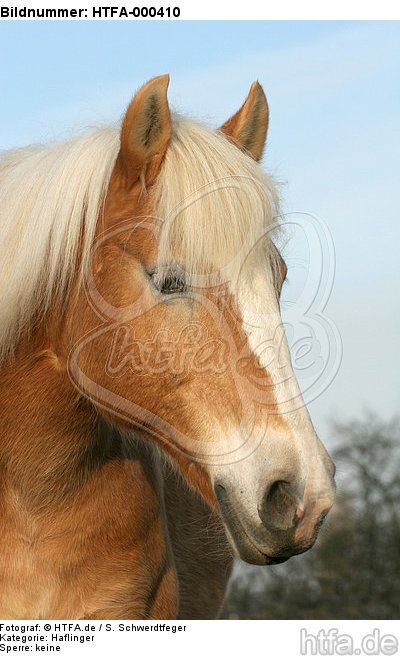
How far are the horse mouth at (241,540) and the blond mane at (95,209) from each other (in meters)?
0.92

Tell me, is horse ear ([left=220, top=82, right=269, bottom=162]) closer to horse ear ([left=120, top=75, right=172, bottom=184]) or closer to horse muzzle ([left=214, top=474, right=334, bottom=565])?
horse ear ([left=120, top=75, right=172, bottom=184])

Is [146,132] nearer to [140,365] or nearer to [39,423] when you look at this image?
[140,365]

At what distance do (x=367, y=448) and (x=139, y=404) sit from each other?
16400 mm

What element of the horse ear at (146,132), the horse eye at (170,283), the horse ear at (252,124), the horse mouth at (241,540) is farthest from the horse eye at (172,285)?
the horse ear at (252,124)

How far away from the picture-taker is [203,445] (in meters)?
3.45

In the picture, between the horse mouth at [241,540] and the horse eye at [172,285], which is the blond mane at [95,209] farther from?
the horse mouth at [241,540]

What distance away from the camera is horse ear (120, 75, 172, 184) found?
3.62 m

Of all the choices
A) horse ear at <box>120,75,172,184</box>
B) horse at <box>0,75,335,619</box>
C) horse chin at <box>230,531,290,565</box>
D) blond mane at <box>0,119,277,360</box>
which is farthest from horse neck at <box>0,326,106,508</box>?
horse chin at <box>230,531,290,565</box>

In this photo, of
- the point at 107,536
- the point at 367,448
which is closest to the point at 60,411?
the point at 107,536

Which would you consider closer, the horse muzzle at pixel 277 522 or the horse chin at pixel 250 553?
the horse muzzle at pixel 277 522

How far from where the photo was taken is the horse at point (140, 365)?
10.9 feet

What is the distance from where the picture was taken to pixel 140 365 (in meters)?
3.63

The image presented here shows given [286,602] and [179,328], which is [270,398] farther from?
[286,602]

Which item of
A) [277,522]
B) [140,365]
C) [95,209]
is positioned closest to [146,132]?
[95,209]
